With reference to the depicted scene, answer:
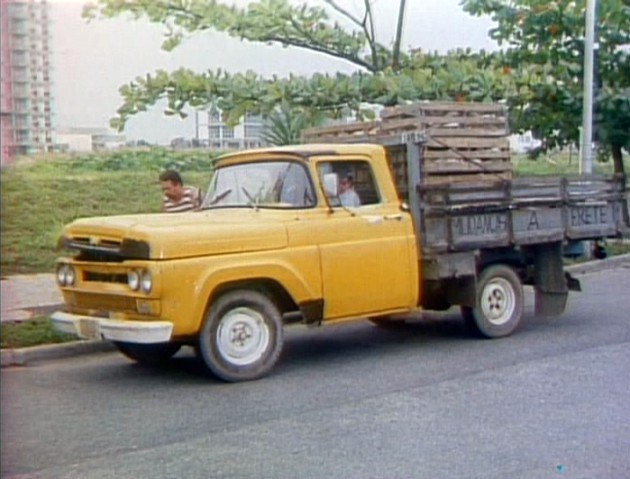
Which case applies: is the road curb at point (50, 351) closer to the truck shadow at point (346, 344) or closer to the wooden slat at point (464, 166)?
the truck shadow at point (346, 344)

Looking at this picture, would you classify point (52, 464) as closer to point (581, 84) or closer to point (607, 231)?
point (607, 231)

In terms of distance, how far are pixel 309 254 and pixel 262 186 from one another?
667 mm

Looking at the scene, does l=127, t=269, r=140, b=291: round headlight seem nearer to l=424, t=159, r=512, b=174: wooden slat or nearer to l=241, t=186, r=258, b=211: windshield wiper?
l=241, t=186, r=258, b=211: windshield wiper

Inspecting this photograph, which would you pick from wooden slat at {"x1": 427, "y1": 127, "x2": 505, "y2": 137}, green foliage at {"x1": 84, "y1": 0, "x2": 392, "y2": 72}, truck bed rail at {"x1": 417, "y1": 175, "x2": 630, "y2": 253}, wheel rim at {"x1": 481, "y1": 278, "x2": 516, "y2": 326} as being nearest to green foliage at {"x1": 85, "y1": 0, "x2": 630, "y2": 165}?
green foliage at {"x1": 84, "y1": 0, "x2": 392, "y2": 72}

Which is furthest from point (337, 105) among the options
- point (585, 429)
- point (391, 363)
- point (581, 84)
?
point (585, 429)

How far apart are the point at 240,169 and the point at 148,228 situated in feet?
3.90

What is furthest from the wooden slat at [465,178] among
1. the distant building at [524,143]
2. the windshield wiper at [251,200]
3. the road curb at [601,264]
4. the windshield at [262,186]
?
the road curb at [601,264]

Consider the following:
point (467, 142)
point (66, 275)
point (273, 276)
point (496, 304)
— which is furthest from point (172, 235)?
point (496, 304)

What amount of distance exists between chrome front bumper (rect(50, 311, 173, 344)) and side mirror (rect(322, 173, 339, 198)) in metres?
1.64

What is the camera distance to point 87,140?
5484 millimetres

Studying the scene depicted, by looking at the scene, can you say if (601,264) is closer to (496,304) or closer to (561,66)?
(561,66)

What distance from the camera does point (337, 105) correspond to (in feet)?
32.9

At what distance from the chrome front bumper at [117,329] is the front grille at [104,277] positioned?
254 mm

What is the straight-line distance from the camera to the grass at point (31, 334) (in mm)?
7192
